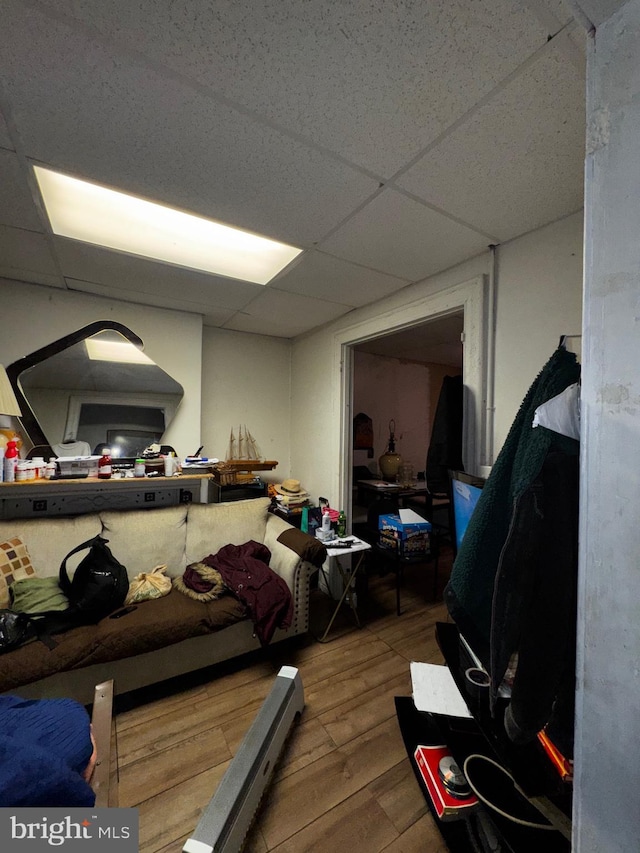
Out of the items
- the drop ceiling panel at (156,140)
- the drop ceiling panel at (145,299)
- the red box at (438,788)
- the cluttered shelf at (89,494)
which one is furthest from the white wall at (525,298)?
the cluttered shelf at (89,494)

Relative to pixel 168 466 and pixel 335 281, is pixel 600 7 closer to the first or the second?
pixel 335 281

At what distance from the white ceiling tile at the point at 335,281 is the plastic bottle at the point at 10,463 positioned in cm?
194

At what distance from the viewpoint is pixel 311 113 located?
1033mm

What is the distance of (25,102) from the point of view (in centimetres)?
101

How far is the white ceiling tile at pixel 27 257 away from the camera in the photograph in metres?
1.74

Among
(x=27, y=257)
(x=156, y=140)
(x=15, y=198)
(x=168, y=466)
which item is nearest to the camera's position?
(x=156, y=140)

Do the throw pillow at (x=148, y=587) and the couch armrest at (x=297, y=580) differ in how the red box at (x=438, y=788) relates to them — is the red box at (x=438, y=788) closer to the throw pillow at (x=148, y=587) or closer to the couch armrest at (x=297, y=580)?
the couch armrest at (x=297, y=580)

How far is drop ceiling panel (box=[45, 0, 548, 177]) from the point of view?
780mm

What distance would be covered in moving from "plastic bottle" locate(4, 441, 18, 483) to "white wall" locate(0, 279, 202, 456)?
0.66 m

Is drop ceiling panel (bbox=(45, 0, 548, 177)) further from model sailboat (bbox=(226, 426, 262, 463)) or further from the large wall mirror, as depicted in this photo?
model sailboat (bbox=(226, 426, 262, 463))

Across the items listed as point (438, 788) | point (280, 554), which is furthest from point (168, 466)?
point (438, 788)

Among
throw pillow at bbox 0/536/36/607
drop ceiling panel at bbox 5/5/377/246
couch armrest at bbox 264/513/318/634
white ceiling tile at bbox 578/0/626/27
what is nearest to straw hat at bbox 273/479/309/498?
couch armrest at bbox 264/513/318/634

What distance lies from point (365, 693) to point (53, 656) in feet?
5.07

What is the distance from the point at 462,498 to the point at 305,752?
1.33 meters
